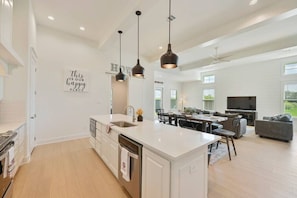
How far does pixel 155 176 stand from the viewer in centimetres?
144

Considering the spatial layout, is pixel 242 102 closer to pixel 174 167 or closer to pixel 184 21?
pixel 184 21

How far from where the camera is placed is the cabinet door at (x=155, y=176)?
1329mm

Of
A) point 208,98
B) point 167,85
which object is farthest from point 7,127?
point 208,98

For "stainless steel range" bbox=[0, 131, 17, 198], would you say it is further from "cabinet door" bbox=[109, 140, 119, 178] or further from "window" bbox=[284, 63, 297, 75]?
"window" bbox=[284, 63, 297, 75]

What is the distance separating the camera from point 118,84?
7328mm

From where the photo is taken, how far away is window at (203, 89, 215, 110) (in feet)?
30.9

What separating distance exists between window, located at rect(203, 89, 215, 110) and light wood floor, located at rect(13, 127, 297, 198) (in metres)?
5.88

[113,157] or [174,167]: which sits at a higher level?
[174,167]

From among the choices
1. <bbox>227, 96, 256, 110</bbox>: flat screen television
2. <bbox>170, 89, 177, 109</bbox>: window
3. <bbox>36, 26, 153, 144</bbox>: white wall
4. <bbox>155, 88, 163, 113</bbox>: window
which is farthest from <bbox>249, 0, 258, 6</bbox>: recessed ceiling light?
<bbox>170, 89, 177, 109</bbox>: window

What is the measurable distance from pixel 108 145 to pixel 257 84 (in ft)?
27.2

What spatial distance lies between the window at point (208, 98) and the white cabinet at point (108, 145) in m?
8.30

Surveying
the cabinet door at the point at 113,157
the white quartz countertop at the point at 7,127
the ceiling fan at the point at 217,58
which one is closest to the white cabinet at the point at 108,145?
the cabinet door at the point at 113,157

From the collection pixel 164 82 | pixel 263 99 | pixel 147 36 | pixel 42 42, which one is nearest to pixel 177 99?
pixel 164 82

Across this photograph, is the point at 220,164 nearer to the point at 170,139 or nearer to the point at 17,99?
the point at 170,139
